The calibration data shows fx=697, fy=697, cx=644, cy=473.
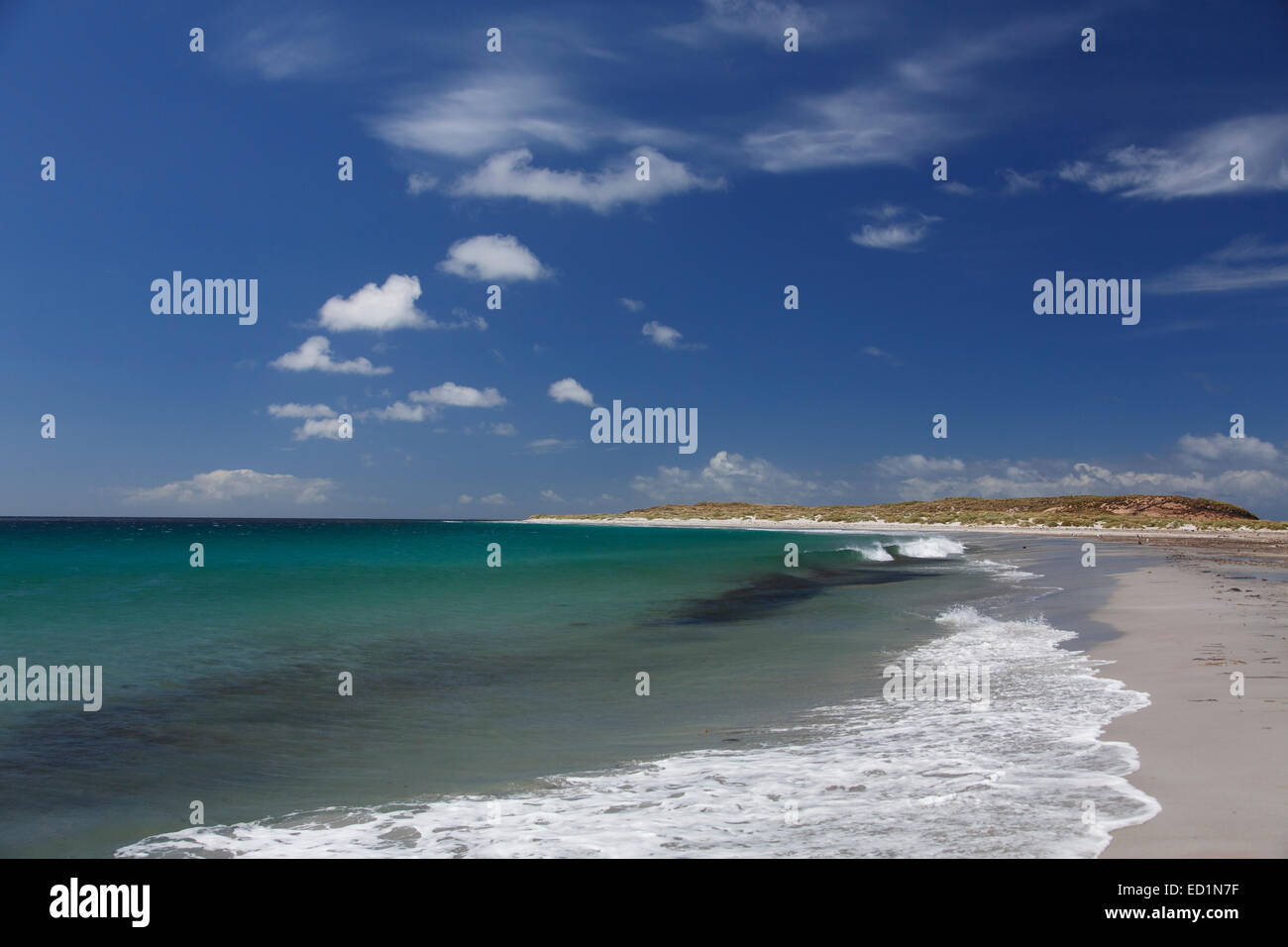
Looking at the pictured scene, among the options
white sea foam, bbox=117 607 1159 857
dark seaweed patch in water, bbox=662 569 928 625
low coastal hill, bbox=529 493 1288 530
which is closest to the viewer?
white sea foam, bbox=117 607 1159 857

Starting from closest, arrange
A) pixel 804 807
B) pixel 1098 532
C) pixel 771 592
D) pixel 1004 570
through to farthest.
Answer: pixel 804 807 → pixel 771 592 → pixel 1004 570 → pixel 1098 532

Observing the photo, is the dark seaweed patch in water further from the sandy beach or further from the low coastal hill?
the low coastal hill

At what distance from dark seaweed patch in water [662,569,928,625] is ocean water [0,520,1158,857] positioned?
1.68 ft

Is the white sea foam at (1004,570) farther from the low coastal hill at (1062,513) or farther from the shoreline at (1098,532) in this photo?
the low coastal hill at (1062,513)

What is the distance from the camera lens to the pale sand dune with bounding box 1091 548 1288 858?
Answer: 17.6 feet

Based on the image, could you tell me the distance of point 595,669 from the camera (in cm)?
1447

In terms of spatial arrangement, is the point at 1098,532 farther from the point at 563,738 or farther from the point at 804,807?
the point at 804,807

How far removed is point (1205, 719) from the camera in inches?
334

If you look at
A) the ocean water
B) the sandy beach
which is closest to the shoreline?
the sandy beach

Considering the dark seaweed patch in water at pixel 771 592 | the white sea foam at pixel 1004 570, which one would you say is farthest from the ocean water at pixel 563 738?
the white sea foam at pixel 1004 570

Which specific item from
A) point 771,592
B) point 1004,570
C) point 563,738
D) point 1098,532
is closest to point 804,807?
point 563,738

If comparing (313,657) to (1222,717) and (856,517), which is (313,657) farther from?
(856,517)

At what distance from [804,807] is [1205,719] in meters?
5.63
